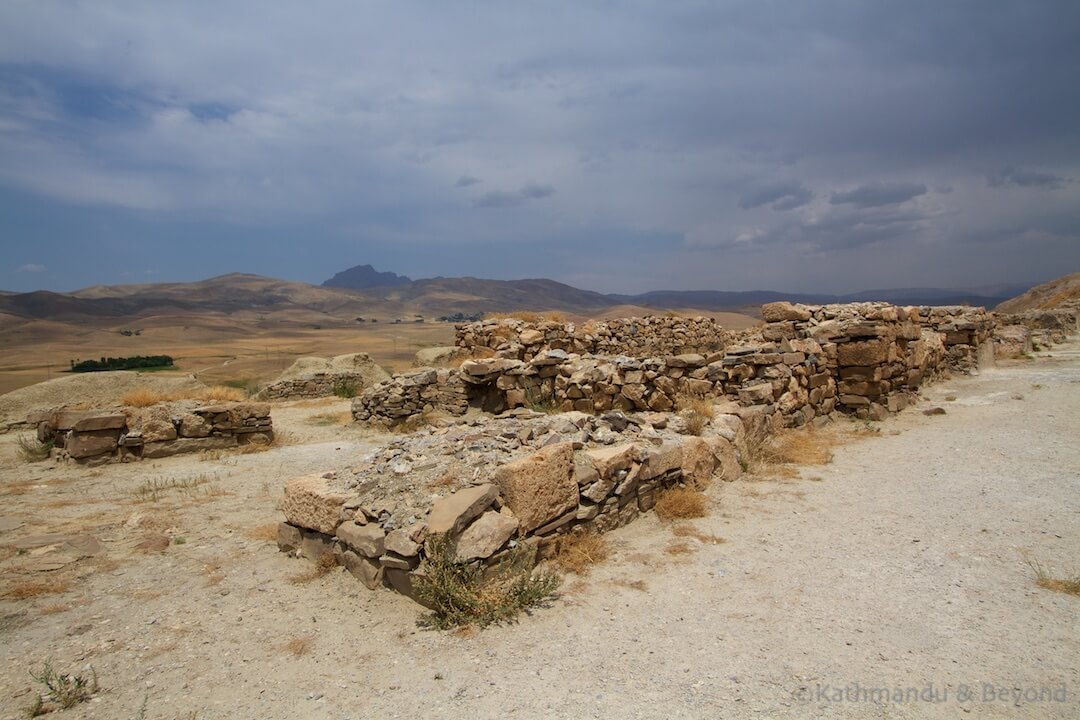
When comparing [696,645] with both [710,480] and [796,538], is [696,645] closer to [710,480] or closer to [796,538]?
[796,538]

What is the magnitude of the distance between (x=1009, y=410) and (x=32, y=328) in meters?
72.9

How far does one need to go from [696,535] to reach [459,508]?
2340 millimetres

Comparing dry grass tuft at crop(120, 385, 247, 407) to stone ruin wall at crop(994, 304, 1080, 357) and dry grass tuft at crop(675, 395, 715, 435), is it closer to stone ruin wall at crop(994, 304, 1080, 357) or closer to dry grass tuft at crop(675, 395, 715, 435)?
dry grass tuft at crop(675, 395, 715, 435)

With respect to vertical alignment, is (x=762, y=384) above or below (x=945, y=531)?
above

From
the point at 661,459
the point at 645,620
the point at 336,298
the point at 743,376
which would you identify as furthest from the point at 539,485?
the point at 336,298

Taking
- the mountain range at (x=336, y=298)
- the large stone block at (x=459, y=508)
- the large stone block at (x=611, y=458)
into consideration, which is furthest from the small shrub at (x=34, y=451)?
the mountain range at (x=336, y=298)

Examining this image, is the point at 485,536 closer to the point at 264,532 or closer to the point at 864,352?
the point at 264,532

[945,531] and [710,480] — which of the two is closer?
[945,531]

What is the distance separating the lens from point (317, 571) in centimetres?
482

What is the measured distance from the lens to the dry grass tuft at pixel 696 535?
5199 mm

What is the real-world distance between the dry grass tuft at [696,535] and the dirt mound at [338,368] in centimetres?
1353

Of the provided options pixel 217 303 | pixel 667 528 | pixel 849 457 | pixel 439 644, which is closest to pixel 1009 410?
pixel 849 457

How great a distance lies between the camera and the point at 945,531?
17.0 feet

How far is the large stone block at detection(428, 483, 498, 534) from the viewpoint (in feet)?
13.8
